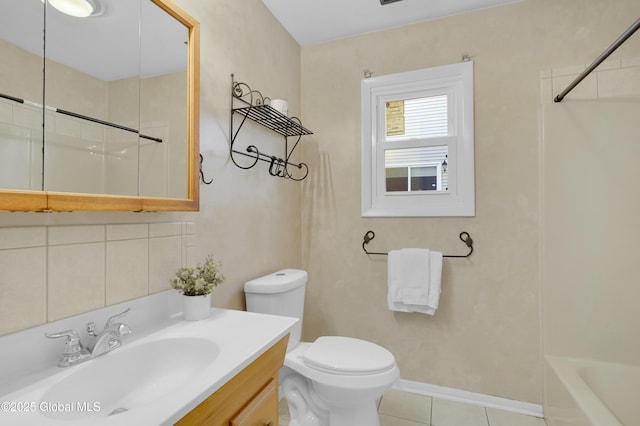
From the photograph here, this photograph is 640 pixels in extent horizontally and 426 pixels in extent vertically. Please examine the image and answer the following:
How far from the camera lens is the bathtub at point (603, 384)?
1.54 metres

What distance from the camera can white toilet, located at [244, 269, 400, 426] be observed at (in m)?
1.39

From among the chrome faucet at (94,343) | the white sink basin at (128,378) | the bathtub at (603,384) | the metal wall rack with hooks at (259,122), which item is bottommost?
the bathtub at (603,384)

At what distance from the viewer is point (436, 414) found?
6.07 feet

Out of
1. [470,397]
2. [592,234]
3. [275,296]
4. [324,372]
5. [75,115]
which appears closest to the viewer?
[75,115]

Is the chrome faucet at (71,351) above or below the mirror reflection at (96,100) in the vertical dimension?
below

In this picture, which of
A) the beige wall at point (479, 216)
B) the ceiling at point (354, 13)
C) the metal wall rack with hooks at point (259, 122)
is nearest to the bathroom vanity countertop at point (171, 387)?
the metal wall rack with hooks at point (259, 122)

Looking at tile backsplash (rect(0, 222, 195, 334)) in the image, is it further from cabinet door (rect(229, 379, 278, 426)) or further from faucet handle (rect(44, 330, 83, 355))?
cabinet door (rect(229, 379, 278, 426))

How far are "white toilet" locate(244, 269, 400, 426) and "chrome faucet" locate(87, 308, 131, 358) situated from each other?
0.74 meters

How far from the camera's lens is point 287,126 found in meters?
1.98

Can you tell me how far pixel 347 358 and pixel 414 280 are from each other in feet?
2.37

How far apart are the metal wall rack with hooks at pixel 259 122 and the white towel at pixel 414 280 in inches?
36.8

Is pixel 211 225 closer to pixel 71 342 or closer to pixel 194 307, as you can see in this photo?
pixel 194 307

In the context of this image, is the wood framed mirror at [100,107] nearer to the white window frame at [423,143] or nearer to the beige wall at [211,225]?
the beige wall at [211,225]

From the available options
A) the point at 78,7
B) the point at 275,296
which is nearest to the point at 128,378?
the point at 275,296
